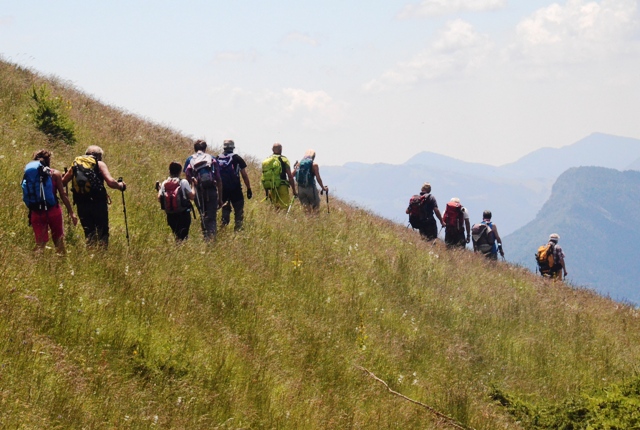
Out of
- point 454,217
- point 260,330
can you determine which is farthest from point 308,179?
point 260,330

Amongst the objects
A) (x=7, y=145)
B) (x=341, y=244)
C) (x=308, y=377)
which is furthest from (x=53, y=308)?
(x=341, y=244)

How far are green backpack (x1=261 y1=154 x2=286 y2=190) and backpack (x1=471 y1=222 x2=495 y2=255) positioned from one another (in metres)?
7.73

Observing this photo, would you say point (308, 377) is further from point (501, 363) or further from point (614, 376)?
point (614, 376)

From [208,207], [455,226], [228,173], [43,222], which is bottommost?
[455,226]

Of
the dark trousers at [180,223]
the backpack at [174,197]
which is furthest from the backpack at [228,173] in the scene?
the backpack at [174,197]

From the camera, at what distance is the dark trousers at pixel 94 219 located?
354 inches

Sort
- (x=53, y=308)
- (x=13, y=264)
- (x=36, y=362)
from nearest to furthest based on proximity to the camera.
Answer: (x=36, y=362)
(x=53, y=308)
(x=13, y=264)

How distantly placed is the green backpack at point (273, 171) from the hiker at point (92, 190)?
5528 millimetres

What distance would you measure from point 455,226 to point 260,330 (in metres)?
12.4

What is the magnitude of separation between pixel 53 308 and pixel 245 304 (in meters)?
2.75

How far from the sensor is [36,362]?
17.5 feet

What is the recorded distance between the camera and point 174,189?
1031 centimetres

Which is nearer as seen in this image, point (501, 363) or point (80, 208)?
point (80, 208)

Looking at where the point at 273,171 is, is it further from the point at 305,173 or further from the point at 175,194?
the point at 175,194
